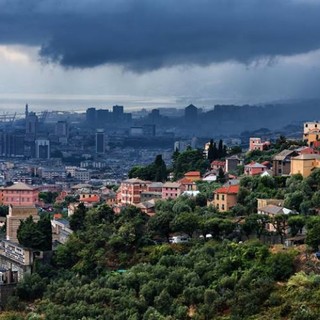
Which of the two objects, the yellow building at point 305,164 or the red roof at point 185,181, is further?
the red roof at point 185,181

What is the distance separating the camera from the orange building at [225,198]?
20.3 m

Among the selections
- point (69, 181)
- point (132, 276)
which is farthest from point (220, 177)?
point (69, 181)

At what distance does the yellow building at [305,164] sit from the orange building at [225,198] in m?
2.15

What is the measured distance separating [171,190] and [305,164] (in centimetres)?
423

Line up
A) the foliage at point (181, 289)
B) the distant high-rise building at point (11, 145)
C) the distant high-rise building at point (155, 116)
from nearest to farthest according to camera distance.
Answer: the foliage at point (181, 289) → the distant high-rise building at point (11, 145) → the distant high-rise building at point (155, 116)

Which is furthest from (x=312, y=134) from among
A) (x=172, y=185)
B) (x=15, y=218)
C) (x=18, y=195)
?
(x=15, y=218)

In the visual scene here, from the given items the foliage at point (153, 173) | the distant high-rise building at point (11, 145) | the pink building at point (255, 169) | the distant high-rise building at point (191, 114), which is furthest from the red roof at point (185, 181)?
the distant high-rise building at point (191, 114)

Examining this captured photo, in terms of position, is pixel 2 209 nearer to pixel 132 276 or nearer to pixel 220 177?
pixel 220 177

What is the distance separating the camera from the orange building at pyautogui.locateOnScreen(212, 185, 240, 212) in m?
20.3

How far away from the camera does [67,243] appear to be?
60.2 feet

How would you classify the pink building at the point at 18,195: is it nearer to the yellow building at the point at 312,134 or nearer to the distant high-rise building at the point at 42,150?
the yellow building at the point at 312,134

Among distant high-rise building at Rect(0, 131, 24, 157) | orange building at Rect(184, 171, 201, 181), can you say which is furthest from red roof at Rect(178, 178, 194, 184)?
distant high-rise building at Rect(0, 131, 24, 157)

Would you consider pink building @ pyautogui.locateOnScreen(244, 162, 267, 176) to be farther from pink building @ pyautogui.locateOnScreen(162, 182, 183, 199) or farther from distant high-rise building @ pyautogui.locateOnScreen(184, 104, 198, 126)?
distant high-rise building @ pyautogui.locateOnScreen(184, 104, 198, 126)

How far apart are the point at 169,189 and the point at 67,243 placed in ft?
21.2
